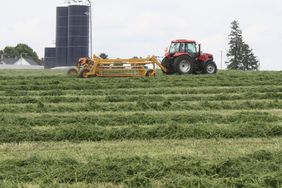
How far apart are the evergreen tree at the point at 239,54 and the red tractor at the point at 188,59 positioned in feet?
169

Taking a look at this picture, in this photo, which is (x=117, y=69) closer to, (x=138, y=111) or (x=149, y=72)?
(x=149, y=72)

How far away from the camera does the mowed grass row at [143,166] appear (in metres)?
6.16

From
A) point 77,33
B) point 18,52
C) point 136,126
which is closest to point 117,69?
point 136,126

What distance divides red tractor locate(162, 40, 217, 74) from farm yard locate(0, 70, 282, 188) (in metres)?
6.43

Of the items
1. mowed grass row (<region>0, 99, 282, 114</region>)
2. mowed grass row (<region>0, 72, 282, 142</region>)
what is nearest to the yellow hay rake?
mowed grass row (<region>0, 72, 282, 142</region>)

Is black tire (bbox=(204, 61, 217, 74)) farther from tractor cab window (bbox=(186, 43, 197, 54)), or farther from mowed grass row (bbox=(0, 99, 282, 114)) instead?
mowed grass row (bbox=(0, 99, 282, 114))

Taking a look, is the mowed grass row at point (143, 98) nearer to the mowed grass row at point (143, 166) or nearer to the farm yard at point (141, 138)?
the farm yard at point (141, 138)

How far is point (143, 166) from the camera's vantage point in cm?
674

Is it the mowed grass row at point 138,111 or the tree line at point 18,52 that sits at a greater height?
the tree line at point 18,52

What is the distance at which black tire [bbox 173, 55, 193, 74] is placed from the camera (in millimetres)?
24203

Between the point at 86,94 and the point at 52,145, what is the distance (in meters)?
7.94

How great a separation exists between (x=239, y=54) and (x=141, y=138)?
70.4 meters

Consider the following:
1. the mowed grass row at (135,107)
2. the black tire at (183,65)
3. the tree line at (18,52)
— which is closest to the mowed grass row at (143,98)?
the mowed grass row at (135,107)

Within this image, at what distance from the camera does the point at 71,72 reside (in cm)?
2620
